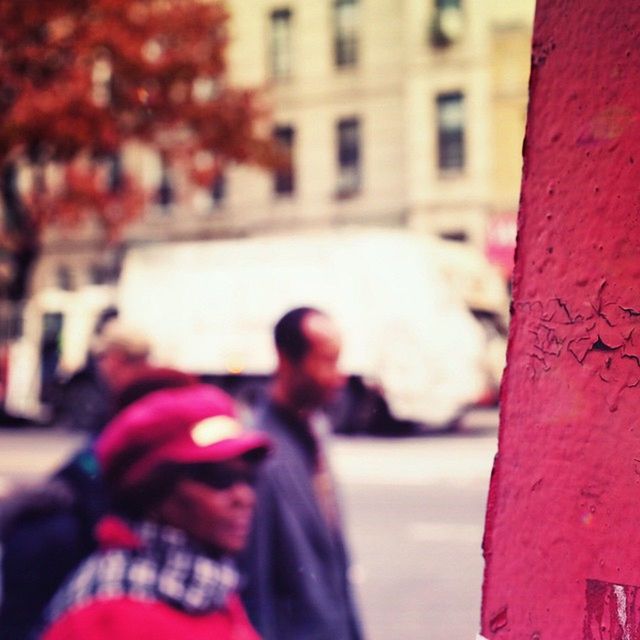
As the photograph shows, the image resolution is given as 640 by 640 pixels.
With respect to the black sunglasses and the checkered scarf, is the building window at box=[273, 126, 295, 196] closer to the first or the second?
the black sunglasses

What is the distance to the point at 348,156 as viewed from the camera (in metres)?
26.9

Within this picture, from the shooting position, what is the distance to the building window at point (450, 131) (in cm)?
2527

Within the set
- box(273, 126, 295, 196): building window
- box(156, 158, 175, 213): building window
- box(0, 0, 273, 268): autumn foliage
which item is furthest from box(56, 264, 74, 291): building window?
box(0, 0, 273, 268): autumn foliage

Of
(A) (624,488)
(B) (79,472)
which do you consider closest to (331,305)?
(B) (79,472)

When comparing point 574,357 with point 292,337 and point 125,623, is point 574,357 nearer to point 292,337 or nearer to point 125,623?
point 125,623

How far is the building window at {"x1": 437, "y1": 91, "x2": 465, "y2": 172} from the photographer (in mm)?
25266

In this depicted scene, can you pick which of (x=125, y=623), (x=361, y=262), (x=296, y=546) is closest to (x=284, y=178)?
(x=361, y=262)

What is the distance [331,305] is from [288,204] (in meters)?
10.8

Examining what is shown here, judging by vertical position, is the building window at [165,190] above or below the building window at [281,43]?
below

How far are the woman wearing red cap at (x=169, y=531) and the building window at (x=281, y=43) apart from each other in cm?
2477

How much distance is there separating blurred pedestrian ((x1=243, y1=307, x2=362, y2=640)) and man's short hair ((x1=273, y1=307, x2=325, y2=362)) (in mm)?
320

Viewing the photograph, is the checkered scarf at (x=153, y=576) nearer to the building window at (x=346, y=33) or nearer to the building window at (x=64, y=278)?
the building window at (x=346, y=33)

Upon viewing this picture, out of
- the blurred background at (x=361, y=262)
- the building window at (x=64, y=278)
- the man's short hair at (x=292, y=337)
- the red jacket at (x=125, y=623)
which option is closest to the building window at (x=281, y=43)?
the blurred background at (x=361, y=262)

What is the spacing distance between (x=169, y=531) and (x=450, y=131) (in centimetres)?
2361
